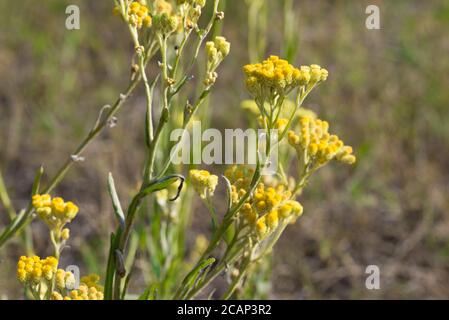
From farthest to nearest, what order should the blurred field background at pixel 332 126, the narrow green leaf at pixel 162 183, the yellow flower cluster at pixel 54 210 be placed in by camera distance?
the blurred field background at pixel 332 126, the yellow flower cluster at pixel 54 210, the narrow green leaf at pixel 162 183

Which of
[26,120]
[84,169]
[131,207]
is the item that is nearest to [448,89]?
[84,169]

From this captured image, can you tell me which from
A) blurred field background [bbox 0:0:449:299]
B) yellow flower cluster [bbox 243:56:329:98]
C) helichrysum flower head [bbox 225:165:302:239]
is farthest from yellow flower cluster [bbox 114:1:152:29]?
blurred field background [bbox 0:0:449:299]

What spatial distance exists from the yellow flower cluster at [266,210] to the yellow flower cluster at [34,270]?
35 centimetres

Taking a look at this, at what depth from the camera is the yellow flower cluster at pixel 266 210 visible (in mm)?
1235

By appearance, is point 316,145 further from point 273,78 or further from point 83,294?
point 83,294

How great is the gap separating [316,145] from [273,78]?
0.20 m

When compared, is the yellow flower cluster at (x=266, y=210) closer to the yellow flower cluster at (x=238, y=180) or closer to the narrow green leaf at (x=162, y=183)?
the yellow flower cluster at (x=238, y=180)

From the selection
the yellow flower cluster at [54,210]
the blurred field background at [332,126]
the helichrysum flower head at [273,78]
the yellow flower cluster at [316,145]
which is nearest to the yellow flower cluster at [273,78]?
the helichrysum flower head at [273,78]

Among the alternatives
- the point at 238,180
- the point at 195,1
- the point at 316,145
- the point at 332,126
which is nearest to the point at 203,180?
the point at 238,180

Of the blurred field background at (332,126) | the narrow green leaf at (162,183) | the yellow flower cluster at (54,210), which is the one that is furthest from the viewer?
the blurred field background at (332,126)

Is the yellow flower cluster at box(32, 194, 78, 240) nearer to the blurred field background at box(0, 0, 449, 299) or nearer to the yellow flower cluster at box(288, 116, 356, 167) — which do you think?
the yellow flower cluster at box(288, 116, 356, 167)

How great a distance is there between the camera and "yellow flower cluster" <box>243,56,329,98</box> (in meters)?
1.19

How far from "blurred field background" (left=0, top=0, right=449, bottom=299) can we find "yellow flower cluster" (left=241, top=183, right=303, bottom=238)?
0.92m
